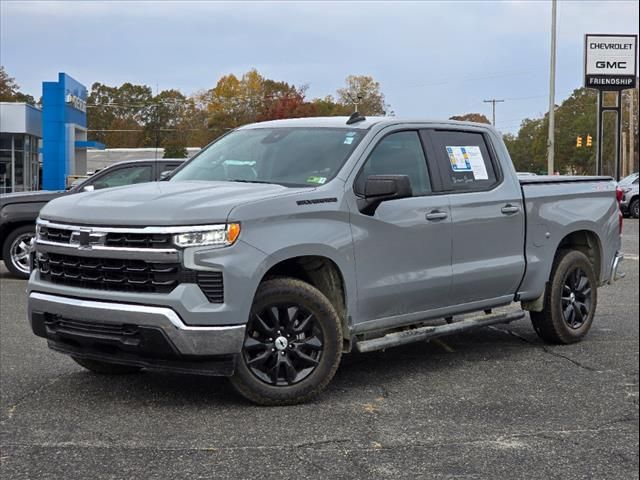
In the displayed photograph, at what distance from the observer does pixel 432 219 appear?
6289 millimetres

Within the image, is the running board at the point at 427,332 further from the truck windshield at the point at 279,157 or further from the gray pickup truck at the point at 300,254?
the truck windshield at the point at 279,157

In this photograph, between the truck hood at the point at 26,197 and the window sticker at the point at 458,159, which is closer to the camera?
the window sticker at the point at 458,159

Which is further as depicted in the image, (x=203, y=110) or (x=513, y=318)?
(x=203, y=110)

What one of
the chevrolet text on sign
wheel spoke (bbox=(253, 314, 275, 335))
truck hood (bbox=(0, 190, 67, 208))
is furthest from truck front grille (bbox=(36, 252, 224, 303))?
the chevrolet text on sign

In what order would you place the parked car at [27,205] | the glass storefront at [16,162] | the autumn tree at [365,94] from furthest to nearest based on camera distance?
the autumn tree at [365,94] < the glass storefront at [16,162] < the parked car at [27,205]

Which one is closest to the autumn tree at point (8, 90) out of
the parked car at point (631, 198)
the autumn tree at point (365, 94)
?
the autumn tree at point (365, 94)

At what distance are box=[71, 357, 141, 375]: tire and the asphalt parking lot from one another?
77mm

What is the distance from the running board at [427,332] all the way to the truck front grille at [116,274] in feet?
4.67

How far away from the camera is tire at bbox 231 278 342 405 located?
5.36m

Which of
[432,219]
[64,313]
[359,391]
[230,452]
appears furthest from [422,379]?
[64,313]

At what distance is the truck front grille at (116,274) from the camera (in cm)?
511

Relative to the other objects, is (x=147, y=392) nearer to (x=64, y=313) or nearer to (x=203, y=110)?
(x=64, y=313)

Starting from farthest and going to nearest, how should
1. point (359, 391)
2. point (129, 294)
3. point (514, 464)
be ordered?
1. point (359, 391)
2. point (129, 294)
3. point (514, 464)

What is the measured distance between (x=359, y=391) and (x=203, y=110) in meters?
83.1
